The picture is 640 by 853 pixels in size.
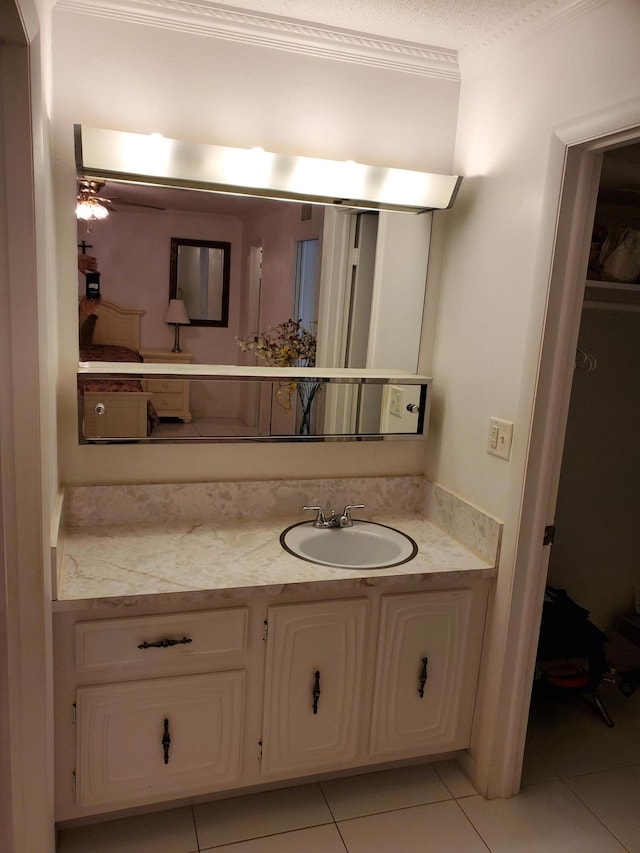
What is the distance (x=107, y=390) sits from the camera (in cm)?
191

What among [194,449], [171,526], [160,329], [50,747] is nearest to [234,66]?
[160,329]

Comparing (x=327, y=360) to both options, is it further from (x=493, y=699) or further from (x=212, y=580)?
(x=493, y=699)

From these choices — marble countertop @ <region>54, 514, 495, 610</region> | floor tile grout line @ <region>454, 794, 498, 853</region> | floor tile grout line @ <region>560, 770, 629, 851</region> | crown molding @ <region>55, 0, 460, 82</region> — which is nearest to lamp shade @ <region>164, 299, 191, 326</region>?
marble countertop @ <region>54, 514, 495, 610</region>

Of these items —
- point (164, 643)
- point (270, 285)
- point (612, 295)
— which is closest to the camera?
point (164, 643)

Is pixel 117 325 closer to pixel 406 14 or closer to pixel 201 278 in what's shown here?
pixel 201 278

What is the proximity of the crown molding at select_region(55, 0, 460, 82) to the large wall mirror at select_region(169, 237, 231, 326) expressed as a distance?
1.98 ft

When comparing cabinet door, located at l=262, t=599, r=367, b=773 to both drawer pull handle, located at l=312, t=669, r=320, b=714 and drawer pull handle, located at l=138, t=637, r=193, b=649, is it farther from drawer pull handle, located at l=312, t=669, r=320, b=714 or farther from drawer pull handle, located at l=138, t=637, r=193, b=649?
drawer pull handle, located at l=138, t=637, r=193, b=649

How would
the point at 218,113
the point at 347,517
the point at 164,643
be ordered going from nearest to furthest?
1. the point at 164,643
2. the point at 218,113
3. the point at 347,517

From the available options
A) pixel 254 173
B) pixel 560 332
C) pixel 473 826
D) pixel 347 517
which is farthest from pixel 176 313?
pixel 473 826

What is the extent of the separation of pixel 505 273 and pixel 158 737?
1669mm

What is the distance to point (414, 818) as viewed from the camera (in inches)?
75.3

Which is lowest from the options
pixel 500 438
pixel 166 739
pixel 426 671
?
pixel 166 739

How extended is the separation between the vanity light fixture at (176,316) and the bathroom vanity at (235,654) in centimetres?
50

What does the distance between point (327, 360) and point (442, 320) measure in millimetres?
442
